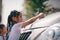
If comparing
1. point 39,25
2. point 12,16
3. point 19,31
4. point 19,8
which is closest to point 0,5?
point 19,8

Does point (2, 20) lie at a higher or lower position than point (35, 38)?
lower

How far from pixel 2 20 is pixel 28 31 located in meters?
3.95

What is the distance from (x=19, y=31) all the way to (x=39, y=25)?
1.27 feet

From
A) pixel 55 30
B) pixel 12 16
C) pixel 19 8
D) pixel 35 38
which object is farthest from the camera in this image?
pixel 19 8

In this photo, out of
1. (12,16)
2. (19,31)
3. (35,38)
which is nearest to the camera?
(35,38)

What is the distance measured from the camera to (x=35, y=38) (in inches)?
55.0

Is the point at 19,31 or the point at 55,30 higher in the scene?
the point at 55,30

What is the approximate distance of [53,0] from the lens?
62.1 inches

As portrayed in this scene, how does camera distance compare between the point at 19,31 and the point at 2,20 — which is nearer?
the point at 19,31

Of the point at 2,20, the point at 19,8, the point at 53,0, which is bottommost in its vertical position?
the point at 2,20

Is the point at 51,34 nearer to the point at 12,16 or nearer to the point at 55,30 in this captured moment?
the point at 55,30

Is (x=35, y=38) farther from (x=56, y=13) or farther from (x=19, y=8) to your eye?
(x=19, y=8)

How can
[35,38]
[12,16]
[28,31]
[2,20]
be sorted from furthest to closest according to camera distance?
1. [2,20]
2. [12,16]
3. [28,31]
4. [35,38]

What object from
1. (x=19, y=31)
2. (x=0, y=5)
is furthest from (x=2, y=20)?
(x=19, y=31)
